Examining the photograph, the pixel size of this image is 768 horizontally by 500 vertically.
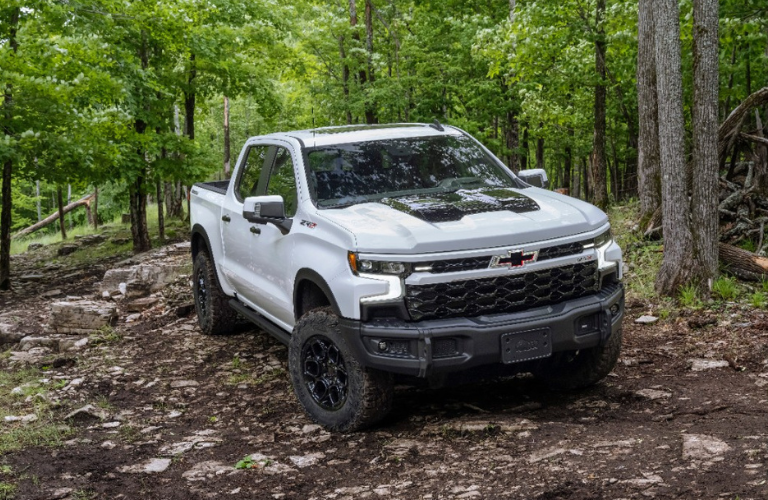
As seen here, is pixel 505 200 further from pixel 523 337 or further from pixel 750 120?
pixel 750 120

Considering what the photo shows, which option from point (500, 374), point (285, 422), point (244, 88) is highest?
point (244, 88)

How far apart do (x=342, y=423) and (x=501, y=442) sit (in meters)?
1.12

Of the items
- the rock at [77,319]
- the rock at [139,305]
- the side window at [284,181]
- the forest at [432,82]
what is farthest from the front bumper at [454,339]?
the rock at [139,305]

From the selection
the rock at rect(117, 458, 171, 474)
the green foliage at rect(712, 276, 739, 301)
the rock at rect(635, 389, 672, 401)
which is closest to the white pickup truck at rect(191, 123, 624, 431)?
the rock at rect(635, 389, 672, 401)

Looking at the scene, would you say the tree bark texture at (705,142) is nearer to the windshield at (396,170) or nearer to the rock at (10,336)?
the windshield at (396,170)

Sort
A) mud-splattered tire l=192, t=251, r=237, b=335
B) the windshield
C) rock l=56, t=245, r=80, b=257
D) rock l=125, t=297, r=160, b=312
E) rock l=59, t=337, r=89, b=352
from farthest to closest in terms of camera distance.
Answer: rock l=56, t=245, r=80, b=257
rock l=125, t=297, r=160, b=312
rock l=59, t=337, r=89, b=352
mud-splattered tire l=192, t=251, r=237, b=335
the windshield

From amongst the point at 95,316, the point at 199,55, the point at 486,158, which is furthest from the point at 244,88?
the point at 486,158

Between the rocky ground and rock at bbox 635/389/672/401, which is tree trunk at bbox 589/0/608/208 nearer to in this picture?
the rocky ground

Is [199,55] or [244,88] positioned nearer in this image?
[199,55]

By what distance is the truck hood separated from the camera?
4.85 m

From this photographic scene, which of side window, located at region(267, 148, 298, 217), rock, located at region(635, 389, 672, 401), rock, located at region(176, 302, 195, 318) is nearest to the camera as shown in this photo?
rock, located at region(635, 389, 672, 401)

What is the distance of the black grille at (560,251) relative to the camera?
5.06 meters

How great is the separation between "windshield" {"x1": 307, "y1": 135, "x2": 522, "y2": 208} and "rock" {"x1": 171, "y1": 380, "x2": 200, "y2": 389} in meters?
2.47

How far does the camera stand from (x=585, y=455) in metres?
4.42
